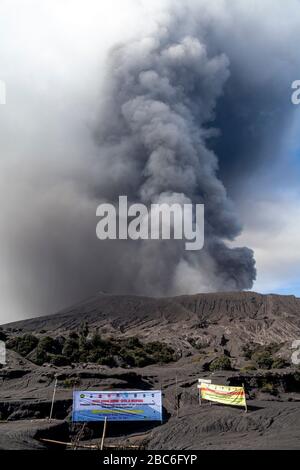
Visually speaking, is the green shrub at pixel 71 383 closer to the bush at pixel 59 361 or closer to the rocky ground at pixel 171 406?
the rocky ground at pixel 171 406

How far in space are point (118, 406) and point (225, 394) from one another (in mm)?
5813

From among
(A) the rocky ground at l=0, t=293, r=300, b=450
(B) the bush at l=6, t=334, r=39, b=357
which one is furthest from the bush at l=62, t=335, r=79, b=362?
(A) the rocky ground at l=0, t=293, r=300, b=450

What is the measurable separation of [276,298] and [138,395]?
10348 centimetres

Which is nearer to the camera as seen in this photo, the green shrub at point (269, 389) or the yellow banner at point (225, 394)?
the yellow banner at point (225, 394)

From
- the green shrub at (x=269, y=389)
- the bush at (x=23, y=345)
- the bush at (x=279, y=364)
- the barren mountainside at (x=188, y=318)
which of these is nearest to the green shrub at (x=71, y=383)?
the green shrub at (x=269, y=389)

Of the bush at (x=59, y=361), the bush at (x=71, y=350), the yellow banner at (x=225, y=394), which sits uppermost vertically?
the bush at (x=71, y=350)

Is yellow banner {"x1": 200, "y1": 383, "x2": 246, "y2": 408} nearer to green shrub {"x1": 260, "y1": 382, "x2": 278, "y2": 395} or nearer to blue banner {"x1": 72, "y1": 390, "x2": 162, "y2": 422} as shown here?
blue banner {"x1": 72, "y1": 390, "x2": 162, "y2": 422}

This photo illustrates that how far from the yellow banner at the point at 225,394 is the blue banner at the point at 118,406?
14.6ft

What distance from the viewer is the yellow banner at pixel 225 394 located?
18.6 meters

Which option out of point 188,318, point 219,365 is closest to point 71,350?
point 219,365

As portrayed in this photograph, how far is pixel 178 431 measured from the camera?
16484mm

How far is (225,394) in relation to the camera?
765 inches

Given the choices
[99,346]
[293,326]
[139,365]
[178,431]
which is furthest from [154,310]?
[178,431]

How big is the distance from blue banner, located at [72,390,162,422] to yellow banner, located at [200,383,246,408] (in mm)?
4464
